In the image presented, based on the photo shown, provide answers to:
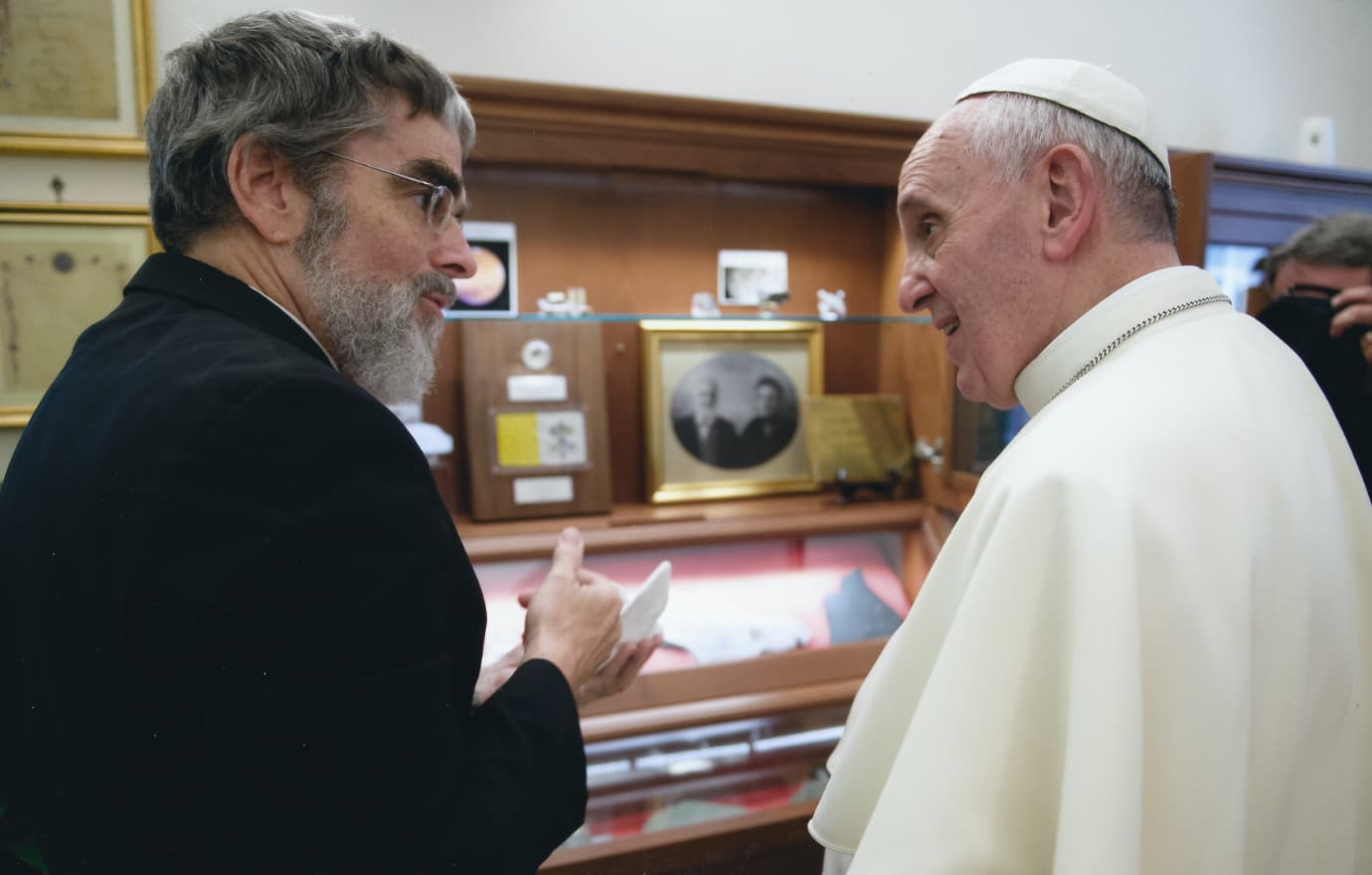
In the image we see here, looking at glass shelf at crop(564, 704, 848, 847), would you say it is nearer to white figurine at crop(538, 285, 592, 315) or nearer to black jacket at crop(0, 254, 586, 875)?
white figurine at crop(538, 285, 592, 315)

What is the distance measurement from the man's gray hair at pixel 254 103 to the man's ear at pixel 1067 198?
2.82 feet

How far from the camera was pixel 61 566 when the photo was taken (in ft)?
2.58

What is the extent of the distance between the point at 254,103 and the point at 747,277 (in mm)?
1502

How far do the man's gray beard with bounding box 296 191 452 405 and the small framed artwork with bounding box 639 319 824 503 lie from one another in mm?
1024

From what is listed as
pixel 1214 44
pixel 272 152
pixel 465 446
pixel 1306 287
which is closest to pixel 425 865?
pixel 272 152

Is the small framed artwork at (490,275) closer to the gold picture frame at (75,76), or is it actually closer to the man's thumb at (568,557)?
the gold picture frame at (75,76)

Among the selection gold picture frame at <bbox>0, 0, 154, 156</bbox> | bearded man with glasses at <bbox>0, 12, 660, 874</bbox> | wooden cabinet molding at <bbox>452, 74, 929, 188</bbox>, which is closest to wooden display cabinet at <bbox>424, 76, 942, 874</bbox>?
wooden cabinet molding at <bbox>452, 74, 929, 188</bbox>

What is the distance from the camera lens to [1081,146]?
99 cm

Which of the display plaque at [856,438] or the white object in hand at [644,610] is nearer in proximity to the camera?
the white object in hand at [644,610]

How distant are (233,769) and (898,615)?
5.96 ft

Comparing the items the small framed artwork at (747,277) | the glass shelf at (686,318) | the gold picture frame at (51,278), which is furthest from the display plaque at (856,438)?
the gold picture frame at (51,278)

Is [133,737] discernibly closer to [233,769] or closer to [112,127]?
[233,769]

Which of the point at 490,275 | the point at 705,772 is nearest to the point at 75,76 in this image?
the point at 490,275

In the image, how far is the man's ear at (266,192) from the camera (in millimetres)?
937
